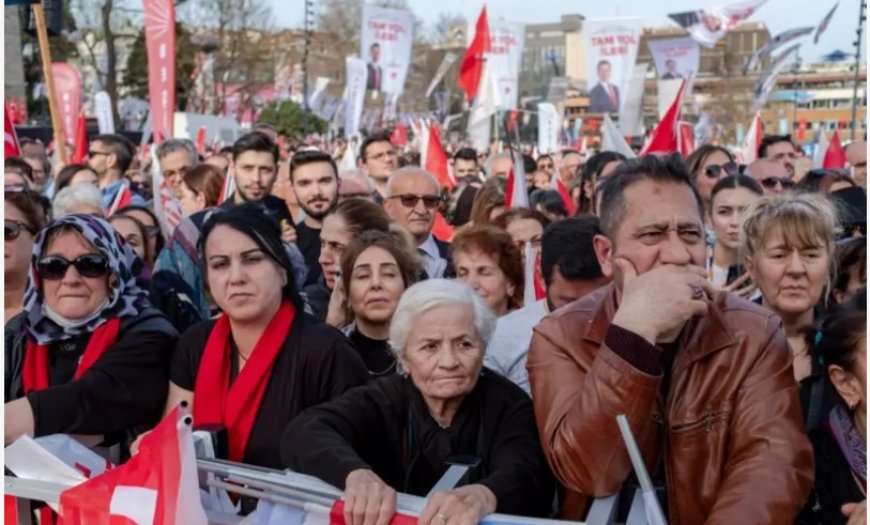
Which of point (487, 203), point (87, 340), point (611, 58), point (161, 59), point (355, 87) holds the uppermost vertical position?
point (611, 58)

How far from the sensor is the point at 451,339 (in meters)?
2.96

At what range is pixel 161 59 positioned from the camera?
39.9 ft

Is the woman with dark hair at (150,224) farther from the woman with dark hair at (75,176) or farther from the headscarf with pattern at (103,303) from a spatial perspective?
the headscarf with pattern at (103,303)

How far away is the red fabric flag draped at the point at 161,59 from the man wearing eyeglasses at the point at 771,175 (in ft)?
22.1

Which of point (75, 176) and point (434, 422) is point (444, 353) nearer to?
point (434, 422)

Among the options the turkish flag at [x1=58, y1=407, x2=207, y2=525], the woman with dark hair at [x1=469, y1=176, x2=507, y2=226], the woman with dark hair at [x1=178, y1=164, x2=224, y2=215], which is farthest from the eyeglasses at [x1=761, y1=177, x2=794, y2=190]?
the turkish flag at [x1=58, y1=407, x2=207, y2=525]

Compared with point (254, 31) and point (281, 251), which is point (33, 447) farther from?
point (254, 31)

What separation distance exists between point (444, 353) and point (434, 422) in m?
0.18

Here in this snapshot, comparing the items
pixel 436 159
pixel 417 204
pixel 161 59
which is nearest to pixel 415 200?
pixel 417 204

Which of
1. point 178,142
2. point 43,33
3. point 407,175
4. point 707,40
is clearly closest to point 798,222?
point 407,175

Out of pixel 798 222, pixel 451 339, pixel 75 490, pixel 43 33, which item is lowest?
pixel 75 490

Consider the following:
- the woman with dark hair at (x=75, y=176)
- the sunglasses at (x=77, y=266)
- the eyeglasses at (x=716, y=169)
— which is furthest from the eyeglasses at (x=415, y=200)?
the sunglasses at (x=77, y=266)

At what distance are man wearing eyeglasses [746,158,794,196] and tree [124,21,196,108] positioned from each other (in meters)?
31.3

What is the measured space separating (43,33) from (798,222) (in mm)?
8095
